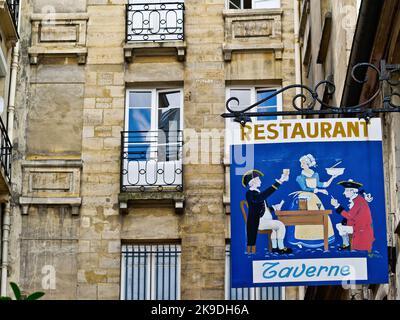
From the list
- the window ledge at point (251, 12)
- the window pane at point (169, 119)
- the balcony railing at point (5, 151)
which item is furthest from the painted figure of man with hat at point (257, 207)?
the window ledge at point (251, 12)

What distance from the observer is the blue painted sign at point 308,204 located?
10.1 metres

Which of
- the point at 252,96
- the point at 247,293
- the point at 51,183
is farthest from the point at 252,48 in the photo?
the point at 247,293

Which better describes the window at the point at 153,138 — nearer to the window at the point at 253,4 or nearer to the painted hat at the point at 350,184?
the window at the point at 253,4

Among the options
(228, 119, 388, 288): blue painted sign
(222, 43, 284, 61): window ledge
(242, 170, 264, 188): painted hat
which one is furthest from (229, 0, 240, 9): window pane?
(242, 170, 264, 188): painted hat

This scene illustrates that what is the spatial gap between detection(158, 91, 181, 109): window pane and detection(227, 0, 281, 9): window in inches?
79.4

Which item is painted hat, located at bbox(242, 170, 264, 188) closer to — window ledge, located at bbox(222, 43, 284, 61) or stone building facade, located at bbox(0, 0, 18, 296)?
stone building facade, located at bbox(0, 0, 18, 296)

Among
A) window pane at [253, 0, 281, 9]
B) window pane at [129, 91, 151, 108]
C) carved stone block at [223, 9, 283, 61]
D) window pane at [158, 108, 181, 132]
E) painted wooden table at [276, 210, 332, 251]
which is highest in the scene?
window pane at [253, 0, 281, 9]

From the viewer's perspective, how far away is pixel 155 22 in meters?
20.9

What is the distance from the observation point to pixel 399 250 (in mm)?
11742

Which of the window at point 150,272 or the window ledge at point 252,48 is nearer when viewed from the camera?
the window at point 150,272

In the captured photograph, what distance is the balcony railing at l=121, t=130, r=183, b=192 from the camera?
65.2 ft

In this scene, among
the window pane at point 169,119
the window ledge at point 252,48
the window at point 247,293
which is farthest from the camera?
the window ledge at point 252,48

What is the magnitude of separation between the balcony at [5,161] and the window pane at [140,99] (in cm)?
235
